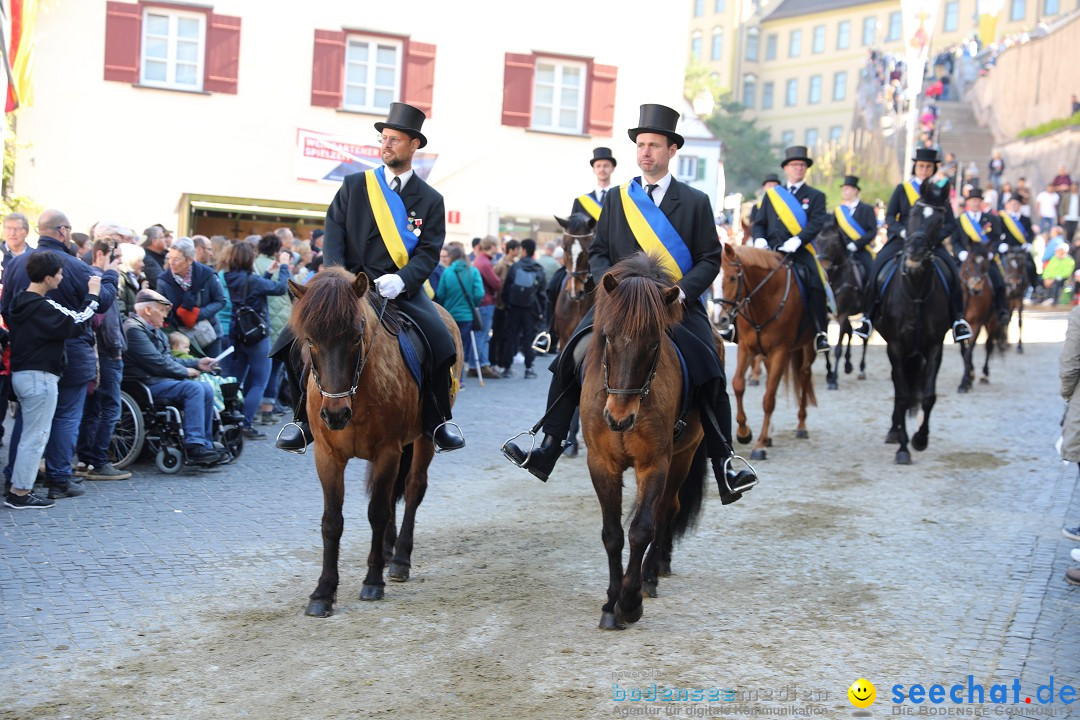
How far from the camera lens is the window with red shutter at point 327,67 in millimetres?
25516

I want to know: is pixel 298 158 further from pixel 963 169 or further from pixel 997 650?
pixel 963 169

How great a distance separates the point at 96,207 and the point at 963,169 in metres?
34.6

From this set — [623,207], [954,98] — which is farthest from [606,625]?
[954,98]

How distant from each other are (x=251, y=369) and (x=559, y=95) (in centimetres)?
1628

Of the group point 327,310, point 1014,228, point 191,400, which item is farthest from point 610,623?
point 1014,228

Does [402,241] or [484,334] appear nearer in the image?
[402,241]

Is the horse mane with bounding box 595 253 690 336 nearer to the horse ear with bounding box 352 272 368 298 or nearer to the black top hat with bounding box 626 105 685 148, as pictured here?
the black top hat with bounding box 626 105 685 148

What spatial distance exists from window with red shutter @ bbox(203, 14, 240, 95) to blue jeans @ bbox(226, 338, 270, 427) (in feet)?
45.9

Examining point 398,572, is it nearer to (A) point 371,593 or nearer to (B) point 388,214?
(A) point 371,593

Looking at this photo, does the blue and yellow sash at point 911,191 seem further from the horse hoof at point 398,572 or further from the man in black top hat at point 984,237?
the horse hoof at point 398,572

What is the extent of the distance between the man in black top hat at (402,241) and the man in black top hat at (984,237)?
12180mm

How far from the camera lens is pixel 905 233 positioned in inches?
514

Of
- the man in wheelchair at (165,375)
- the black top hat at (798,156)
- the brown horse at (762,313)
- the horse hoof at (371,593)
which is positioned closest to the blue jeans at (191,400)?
the man in wheelchair at (165,375)

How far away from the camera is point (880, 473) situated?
1152 cm
